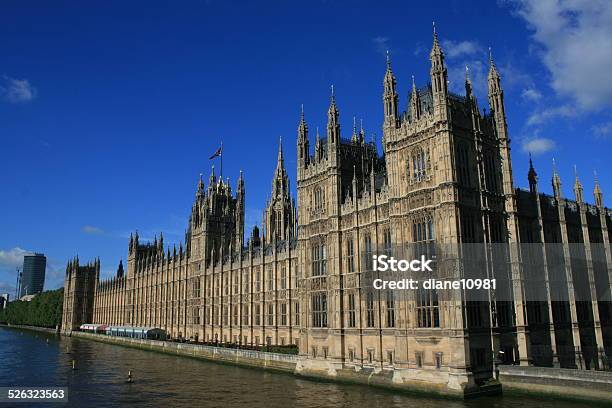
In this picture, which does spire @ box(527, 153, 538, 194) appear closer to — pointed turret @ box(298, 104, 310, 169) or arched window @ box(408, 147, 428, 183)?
arched window @ box(408, 147, 428, 183)

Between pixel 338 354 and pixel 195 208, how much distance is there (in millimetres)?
77055

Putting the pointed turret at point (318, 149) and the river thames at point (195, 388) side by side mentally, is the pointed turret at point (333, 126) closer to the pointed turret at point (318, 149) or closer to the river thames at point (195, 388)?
the pointed turret at point (318, 149)

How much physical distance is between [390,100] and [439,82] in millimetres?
6935

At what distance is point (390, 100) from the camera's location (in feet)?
176

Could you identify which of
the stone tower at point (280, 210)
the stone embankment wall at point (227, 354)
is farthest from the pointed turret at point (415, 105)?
the stone tower at point (280, 210)

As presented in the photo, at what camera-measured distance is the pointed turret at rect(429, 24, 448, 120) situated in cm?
4703

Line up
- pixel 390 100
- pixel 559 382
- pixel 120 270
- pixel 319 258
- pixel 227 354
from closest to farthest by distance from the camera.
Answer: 1. pixel 559 382
2. pixel 390 100
3. pixel 319 258
4. pixel 227 354
5. pixel 120 270

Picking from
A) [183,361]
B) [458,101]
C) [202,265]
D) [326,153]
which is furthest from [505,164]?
[202,265]

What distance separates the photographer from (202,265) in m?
111

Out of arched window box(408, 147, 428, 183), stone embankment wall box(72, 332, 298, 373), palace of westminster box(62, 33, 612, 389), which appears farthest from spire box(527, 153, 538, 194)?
stone embankment wall box(72, 332, 298, 373)

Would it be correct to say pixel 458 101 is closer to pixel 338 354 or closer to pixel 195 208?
pixel 338 354

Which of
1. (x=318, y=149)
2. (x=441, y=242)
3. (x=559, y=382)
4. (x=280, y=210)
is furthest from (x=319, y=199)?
(x=280, y=210)

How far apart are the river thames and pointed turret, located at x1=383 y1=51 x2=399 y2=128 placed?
26706 millimetres

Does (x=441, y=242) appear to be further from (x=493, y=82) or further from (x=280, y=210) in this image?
(x=280, y=210)
